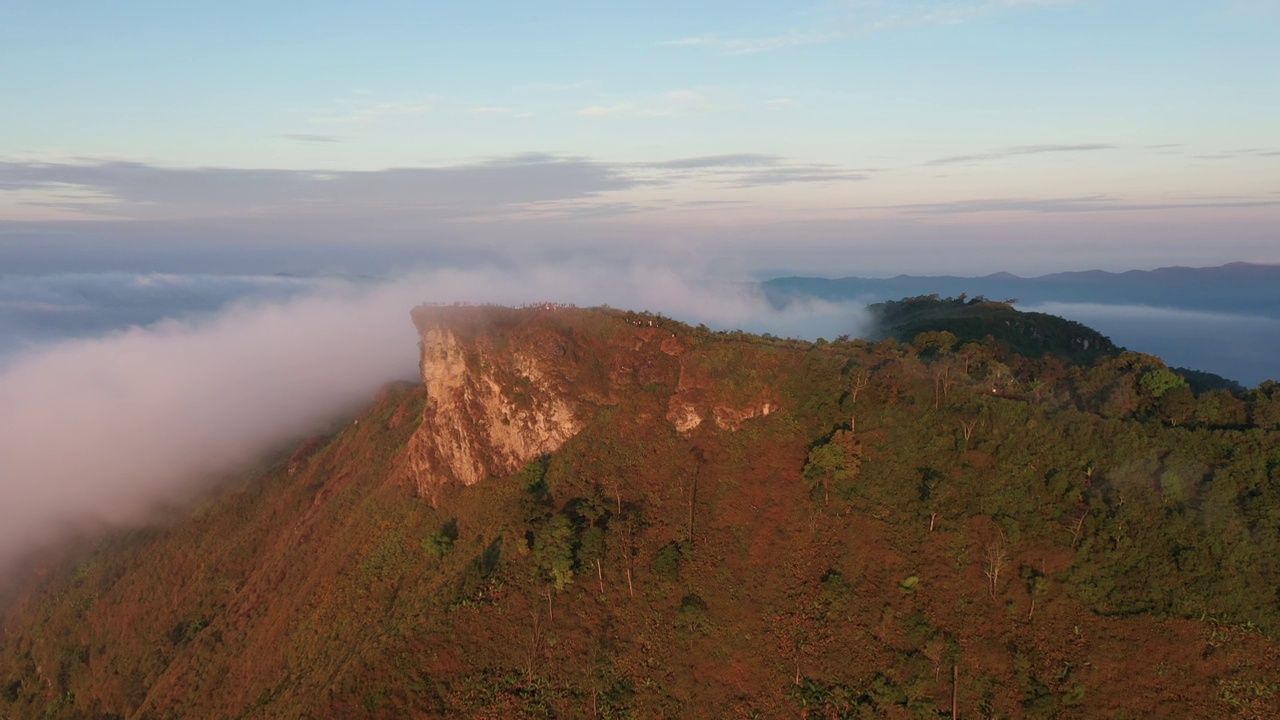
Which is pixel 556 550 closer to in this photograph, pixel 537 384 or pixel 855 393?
pixel 537 384

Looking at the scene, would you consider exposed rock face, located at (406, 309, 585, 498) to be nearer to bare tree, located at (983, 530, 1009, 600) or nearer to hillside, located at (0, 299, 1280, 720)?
hillside, located at (0, 299, 1280, 720)

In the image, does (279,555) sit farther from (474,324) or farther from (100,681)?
(474,324)

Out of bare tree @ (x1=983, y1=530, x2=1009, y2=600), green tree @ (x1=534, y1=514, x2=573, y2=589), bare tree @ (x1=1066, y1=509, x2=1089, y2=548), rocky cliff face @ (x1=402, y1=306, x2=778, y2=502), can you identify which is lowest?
green tree @ (x1=534, y1=514, x2=573, y2=589)

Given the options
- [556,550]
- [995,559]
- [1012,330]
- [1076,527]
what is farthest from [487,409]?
[1012,330]

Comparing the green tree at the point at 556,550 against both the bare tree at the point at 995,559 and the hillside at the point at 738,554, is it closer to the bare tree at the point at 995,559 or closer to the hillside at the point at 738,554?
the hillside at the point at 738,554

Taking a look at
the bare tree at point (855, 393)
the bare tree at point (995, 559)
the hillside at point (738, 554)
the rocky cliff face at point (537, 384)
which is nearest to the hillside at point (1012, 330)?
the hillside at point (738, 554)

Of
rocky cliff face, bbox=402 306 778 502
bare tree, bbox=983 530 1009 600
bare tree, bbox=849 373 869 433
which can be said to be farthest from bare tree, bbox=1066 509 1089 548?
rocky cliff face, bbox=402 306 778 502
